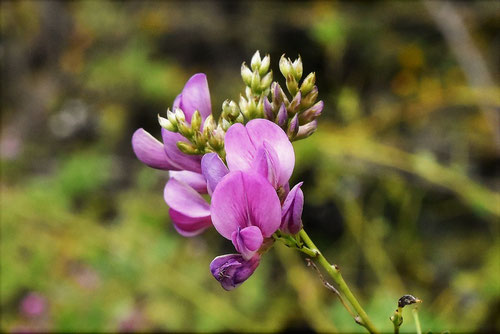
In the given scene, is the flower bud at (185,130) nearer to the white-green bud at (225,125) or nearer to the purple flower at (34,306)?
the white-green bud at (225,125)

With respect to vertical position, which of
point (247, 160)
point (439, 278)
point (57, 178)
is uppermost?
point (247, 160)

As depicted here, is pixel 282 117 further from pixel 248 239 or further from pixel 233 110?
pixel 248 239

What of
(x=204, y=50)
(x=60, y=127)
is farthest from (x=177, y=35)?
(x=60, y=127)

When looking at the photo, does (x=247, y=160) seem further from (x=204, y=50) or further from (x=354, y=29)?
(x=204, y=50)

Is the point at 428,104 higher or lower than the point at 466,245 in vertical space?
higher

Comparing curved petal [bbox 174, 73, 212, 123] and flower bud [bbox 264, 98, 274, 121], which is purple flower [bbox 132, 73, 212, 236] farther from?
flower bud [bbox 264, 98, 274, 121]

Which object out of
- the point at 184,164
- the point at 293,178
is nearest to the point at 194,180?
the point at 184,164

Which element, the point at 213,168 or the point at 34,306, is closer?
the point at 213,168
